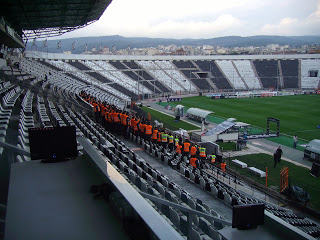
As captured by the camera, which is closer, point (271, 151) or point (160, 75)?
point (271, 151)

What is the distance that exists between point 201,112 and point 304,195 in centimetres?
2012

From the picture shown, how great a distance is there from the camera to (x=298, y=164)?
18.9 metres

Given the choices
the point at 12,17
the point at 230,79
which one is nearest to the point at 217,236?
the point at 12,17

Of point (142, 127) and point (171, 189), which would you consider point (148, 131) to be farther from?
point (171, 189)

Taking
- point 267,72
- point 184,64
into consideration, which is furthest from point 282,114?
point 184,64

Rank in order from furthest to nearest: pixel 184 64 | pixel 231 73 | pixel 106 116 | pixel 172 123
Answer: pixel 184 64
pixel 231 73
pixel 172 123
pixel 106 116

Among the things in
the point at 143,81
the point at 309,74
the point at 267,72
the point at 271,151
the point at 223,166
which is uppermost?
the point at 267,72

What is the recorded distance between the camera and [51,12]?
992 inches

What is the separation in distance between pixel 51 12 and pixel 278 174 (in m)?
19.9

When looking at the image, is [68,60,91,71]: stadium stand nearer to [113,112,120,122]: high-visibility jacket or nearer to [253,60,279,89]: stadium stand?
[253,60,279,89]: stadium stand

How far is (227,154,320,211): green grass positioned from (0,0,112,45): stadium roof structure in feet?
46.1

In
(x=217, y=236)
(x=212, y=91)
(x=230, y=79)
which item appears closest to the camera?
(x=217, y=236)

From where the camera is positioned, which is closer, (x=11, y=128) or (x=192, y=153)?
(x=11, y=128)

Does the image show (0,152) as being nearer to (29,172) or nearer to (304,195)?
(29,172)
